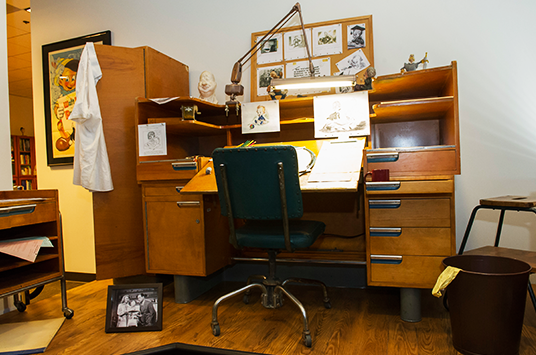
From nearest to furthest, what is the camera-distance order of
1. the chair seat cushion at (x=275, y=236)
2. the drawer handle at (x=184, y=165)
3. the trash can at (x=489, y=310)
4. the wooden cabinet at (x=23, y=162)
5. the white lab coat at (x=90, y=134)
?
the trash can at (x=489, y=310) → the chair seat cushion at (x=275, y=236) → the drawer handle at (x=184, y=165) → the white lab coat at (x=90, y=134) → the wooden cabinet at (x=23, y=162)

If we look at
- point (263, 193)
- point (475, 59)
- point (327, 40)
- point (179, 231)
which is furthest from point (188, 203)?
point (475, 59)

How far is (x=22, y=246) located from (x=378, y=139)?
230cm

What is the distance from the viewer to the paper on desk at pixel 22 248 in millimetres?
1948

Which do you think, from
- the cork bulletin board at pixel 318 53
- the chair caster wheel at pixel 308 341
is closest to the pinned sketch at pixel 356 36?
the cork bulletin board at pixel 318 53

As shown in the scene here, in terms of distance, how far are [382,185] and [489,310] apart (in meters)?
0.73

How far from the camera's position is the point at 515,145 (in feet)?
7.93

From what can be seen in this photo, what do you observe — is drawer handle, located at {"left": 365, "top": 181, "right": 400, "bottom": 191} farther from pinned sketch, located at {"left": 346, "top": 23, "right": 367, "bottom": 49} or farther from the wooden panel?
the wooden panel

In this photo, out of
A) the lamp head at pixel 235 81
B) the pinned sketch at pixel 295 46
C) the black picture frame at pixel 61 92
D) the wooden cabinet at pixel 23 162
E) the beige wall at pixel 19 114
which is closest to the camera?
the lamp head at pixel 235 81

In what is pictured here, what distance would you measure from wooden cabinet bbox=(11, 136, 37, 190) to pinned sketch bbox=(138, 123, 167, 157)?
524cm

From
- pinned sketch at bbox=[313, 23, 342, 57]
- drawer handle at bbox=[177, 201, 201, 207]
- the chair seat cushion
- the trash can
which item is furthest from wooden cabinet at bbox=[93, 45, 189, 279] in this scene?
the trash can

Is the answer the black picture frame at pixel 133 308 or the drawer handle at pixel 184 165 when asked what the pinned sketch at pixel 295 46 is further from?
the black picture frame at pixel 133 308

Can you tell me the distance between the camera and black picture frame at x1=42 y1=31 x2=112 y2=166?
10.9ft

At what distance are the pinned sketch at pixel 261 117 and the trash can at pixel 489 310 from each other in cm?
144

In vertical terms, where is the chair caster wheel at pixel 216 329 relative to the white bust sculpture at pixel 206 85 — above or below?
below
